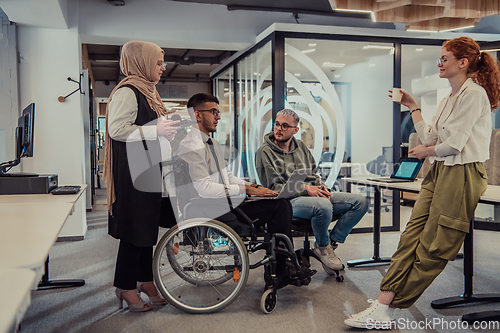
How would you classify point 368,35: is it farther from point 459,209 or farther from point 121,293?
point 121,293

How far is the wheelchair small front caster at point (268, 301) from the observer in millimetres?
2174

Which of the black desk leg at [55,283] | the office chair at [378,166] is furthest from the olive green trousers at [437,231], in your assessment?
the office chair at [378,166]

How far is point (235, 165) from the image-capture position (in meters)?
6.10

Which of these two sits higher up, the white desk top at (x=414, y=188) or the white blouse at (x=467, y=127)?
the white blouse at (x=467, y=127)

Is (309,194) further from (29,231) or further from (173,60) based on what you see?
(173,60)

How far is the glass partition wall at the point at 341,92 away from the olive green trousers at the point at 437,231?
2.54 meters

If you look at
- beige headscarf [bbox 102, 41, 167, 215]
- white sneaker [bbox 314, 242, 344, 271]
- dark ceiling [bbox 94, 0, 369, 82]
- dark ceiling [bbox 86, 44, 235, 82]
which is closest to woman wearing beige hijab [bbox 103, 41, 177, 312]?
beige headscarf [bbox 102, 41, 167, 215]

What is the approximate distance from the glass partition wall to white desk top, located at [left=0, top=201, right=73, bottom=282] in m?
3.09

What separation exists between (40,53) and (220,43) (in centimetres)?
207

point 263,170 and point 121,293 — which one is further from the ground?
point 263,170

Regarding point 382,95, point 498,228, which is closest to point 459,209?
point 498,228

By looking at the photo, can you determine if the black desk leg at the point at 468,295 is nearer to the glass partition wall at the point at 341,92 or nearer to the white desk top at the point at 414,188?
the white desk top at the point at 414,188

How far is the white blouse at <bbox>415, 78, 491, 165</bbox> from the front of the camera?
1.85 meters

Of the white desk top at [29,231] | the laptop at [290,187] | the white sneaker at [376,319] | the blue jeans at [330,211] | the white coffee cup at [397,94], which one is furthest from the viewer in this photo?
the blue jeans at [330,211]
